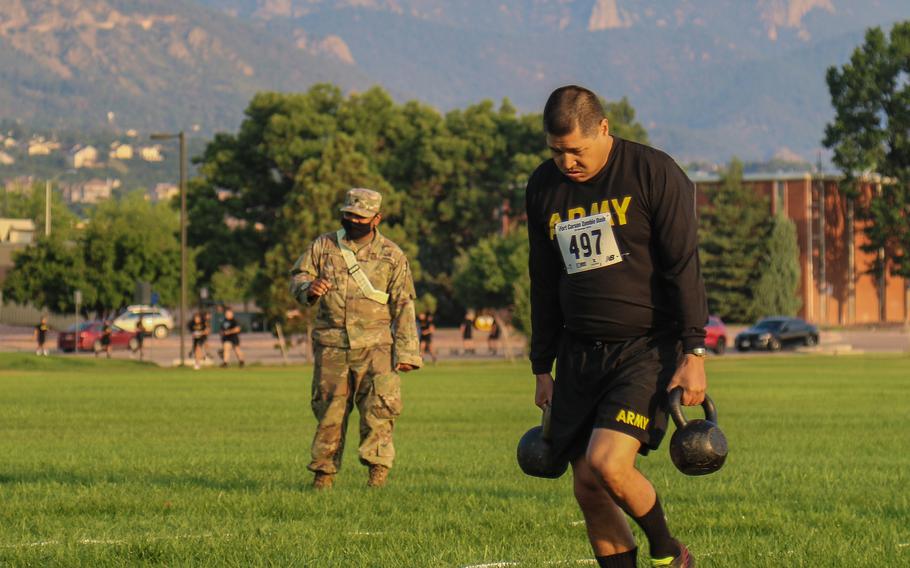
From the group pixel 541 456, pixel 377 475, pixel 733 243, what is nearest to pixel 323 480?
pixel 377 475

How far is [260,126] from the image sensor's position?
9044 centimetres

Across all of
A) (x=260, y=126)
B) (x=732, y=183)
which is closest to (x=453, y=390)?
(x=260, y=126)

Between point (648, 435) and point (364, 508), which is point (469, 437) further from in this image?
point (648, 435)

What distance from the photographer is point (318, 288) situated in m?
12.2

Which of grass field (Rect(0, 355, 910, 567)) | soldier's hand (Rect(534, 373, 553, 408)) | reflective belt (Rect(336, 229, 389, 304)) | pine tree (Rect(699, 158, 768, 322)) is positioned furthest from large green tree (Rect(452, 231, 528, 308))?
soldier's hand (Rect(534, 373, 553, 408))

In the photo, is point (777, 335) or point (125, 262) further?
point (125, 262)

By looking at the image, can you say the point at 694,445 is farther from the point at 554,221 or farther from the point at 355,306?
the point at 355,306

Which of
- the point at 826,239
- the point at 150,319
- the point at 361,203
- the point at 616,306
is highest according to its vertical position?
the point at 826,239

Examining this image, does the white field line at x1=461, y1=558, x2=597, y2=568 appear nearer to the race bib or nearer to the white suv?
the race bib

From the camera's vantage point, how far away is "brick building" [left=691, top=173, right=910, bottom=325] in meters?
110

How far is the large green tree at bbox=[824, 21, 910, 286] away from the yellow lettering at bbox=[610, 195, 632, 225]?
99.6 m

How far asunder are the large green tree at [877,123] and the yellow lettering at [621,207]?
99599mm

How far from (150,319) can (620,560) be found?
274ft

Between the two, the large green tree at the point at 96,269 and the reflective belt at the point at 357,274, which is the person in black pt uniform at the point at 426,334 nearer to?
the large green tree at the point at 96,269
